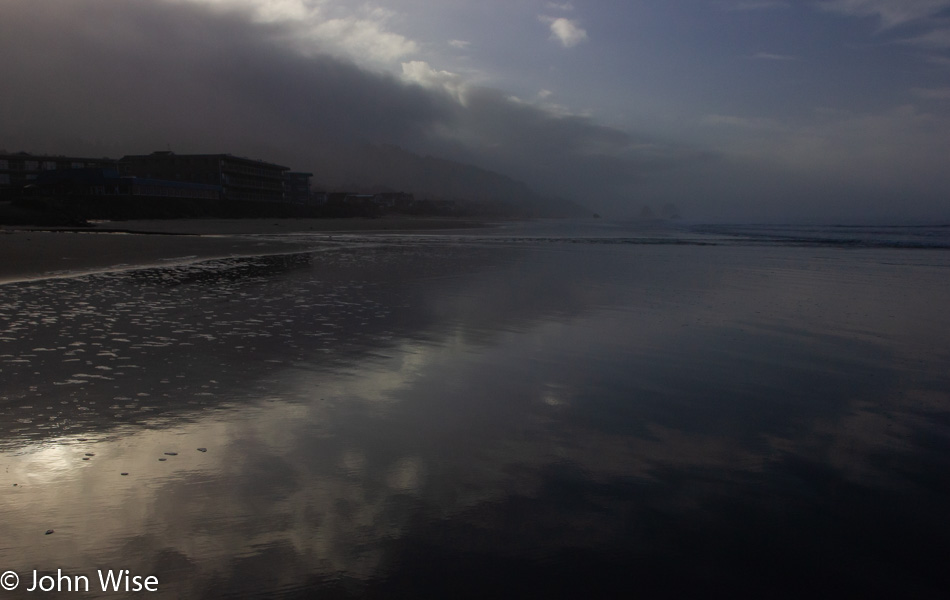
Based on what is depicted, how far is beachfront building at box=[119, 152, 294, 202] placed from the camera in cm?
9219

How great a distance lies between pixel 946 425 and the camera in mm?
6133

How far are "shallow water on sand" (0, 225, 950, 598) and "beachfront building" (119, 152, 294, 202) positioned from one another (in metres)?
88.6

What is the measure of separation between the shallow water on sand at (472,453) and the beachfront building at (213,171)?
88592 millimetres

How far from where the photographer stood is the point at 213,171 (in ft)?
302

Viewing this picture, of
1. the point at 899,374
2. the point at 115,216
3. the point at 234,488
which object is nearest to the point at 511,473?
the point at 234,488

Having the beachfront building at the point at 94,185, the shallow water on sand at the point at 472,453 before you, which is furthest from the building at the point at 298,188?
the shallow water on sand at the point at 472,453

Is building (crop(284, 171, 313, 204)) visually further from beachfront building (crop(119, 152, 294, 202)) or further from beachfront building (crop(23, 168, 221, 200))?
beachfront building (crop(23, 168, 221, 200))

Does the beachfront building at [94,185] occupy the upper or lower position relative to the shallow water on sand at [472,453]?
upper

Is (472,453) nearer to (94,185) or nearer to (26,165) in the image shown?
(94,185)

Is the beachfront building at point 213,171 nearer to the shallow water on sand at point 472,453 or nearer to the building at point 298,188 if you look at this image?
the building at point 298,188

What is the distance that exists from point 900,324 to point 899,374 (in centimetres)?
444

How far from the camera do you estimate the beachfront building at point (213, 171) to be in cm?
9219

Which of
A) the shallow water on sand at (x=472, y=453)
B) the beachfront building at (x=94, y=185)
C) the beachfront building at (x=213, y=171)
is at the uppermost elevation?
the beachfront building at (x=213, y=171)

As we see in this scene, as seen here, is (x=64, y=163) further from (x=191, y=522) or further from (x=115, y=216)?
(x=191, y=522)
